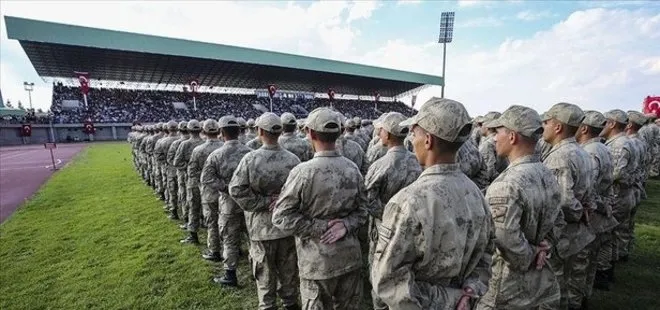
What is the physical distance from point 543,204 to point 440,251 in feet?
4.58

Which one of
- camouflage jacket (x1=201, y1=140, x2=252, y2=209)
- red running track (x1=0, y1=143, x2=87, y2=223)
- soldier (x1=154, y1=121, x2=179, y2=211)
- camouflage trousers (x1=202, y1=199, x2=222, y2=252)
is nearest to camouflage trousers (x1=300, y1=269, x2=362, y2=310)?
camouflage jacket (x1=201, y1=140, x2=252, y2=209)

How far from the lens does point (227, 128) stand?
556cm

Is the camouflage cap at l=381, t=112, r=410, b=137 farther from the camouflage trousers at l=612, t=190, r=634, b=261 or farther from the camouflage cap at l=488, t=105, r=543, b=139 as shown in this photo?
the camouflage trousers at l=612, t=190, r=634, b=261

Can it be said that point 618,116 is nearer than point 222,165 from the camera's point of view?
No

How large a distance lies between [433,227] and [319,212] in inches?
57.5

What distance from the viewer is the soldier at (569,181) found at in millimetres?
3633

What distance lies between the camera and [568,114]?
376 cm

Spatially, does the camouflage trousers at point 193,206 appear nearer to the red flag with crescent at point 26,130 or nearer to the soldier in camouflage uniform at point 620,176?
the soldier in camouflage uniform at point 620,176

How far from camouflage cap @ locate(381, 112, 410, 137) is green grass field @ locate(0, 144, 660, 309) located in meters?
2.89

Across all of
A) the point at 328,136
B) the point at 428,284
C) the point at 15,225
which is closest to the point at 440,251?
the point at 428,284

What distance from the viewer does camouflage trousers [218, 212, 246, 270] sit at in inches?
207

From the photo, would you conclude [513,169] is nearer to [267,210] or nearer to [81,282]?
[267,210]

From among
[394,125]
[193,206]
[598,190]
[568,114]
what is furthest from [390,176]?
[193,206]

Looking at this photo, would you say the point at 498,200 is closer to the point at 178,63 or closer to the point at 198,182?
the point at 198,182
